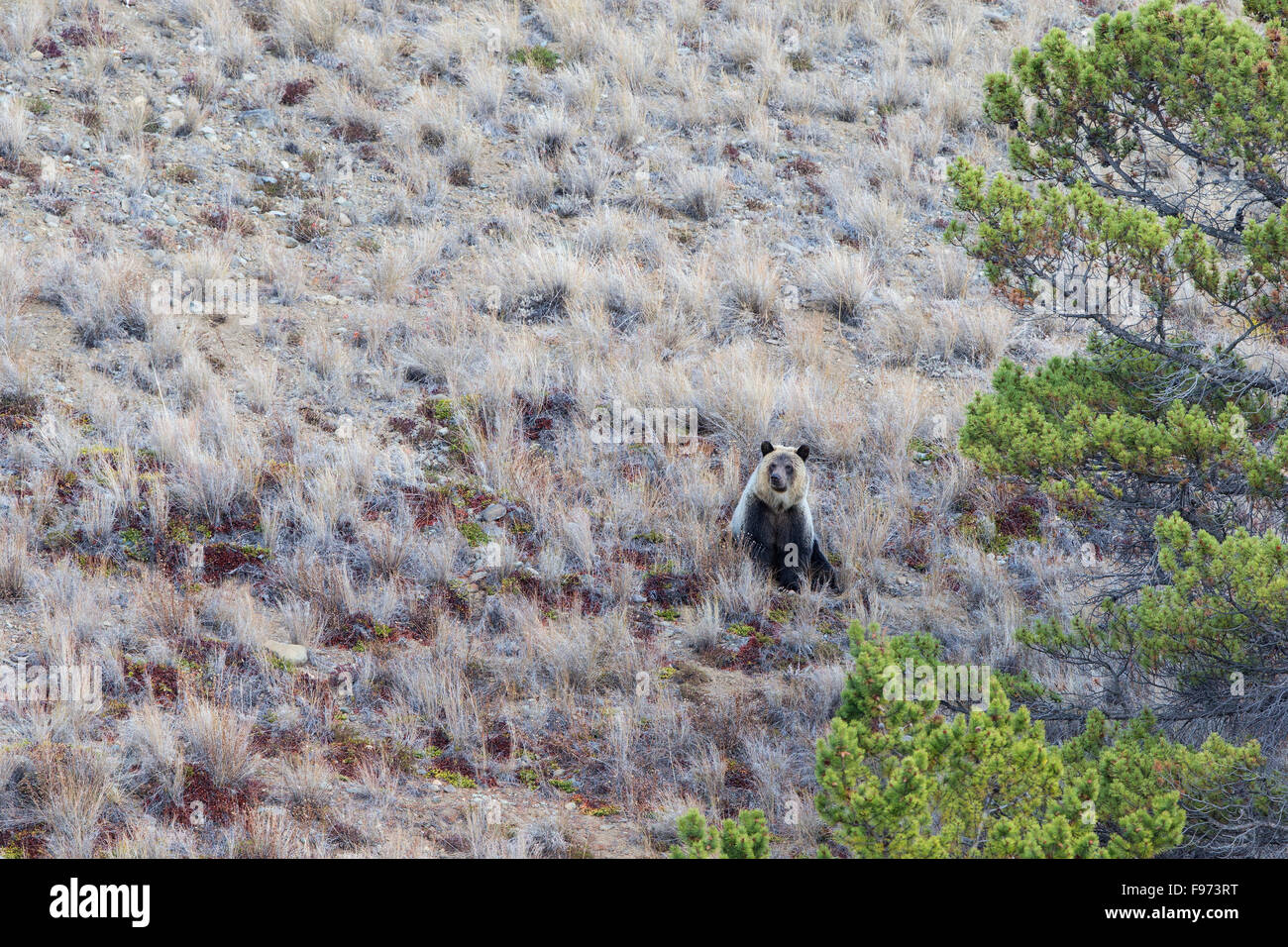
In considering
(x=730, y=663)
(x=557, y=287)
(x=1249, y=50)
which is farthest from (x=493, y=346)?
(x=1249, y=50)

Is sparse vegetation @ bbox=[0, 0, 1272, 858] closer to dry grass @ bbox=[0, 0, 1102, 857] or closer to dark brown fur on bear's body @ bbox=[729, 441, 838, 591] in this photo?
dry grass @ bbox=[0, 0, 1102, 857]

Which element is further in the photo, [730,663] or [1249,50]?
[730,663]

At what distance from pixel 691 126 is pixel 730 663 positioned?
10687mm

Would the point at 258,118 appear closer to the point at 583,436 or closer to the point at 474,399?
the point at 474,399

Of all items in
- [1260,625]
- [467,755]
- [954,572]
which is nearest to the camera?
[1260,625]

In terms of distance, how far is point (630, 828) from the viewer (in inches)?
264

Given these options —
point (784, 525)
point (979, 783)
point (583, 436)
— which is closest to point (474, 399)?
point (583, 436)

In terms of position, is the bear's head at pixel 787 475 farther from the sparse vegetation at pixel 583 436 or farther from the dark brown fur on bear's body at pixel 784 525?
the sparse vegetation at pixel 583 436

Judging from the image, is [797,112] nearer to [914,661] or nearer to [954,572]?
[954,572]

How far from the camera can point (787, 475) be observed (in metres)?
9.08

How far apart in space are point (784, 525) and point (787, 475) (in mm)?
481

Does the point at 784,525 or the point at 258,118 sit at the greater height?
the point at 258,118

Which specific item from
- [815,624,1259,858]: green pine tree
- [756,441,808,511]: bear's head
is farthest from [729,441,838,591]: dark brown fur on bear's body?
[815,624,1259,858]: green pine tree

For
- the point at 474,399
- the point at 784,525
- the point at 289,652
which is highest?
the point at 474,399
